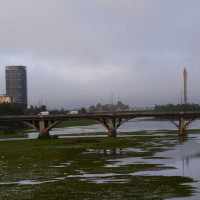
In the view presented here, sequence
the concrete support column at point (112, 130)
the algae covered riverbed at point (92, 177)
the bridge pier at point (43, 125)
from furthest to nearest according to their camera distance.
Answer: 1. the bridge pier at point (43, 125)
2. the concrete support column at point (112, 130)
3. the algae covered riverbed at point (92, 177)

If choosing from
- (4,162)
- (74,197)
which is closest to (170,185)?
(74,197)

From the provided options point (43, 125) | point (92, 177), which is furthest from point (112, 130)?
point (92, 177)

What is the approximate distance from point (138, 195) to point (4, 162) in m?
29.8

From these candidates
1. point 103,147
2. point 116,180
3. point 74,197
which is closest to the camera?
point 74,197

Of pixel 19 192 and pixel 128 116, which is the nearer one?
pixel 19 192

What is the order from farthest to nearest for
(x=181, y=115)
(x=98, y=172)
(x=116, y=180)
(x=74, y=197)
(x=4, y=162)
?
(x=181, y=115), (x=4, y=162), (x=98, y=172), (x=116, y=180), (x=74, y=197)

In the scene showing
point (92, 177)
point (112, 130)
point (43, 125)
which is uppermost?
point (43, 125)

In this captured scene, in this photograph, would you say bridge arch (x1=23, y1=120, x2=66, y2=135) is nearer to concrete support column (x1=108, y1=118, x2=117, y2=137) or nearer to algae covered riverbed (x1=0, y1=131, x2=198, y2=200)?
concrete support column (x1=108, y1=118, x2=117, y2=137)

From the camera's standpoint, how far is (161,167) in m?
49.6

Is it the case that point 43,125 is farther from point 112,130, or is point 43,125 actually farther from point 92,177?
point 92,177

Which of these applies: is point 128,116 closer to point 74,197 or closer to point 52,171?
point 52,171

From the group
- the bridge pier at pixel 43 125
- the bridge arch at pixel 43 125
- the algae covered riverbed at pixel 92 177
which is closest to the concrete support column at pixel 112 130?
the bridge arch at pixel 43 125

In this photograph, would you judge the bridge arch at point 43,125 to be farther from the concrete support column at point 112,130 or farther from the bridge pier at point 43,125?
the concrete support column at point 112,130

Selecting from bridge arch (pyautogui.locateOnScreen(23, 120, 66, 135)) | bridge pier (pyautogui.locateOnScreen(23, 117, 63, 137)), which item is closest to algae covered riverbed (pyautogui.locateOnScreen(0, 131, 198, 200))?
bridge pier (pyautogui.locateOnScreen(23, 117, 63, 137))
